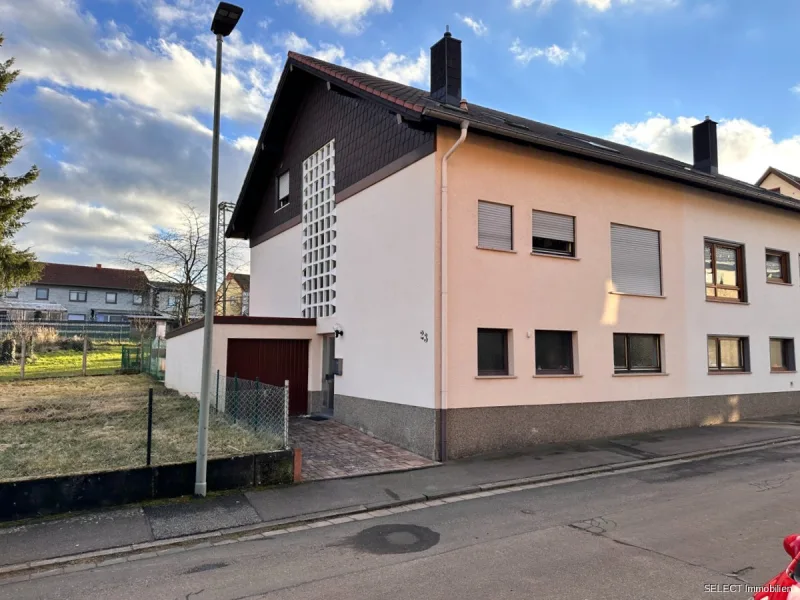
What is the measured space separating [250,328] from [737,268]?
13.6 metres

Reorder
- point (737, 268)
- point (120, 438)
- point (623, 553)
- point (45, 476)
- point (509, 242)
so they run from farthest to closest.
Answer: point (737, 268) → point (509, 242) → point (120, 438) → point (45, 476) → point (623, 553)

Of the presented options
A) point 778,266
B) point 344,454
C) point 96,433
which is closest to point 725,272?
point 778,266

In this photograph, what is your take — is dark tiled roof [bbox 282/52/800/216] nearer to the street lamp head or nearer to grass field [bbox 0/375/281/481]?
the street lamp head

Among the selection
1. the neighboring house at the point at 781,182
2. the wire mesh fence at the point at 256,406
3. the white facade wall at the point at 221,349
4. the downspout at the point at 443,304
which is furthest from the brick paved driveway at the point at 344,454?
the neighboring house at the point at 781,182

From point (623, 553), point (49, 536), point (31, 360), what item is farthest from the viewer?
point (31, 360)

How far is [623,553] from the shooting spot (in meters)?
5.15

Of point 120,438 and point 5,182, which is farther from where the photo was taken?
point 5,182

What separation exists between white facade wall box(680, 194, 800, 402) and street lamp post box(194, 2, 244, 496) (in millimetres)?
11156

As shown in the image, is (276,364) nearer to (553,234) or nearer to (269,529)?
(553,234)

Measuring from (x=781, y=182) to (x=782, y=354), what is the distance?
1705 cm

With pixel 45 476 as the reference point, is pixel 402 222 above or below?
above

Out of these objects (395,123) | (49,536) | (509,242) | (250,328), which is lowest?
(49,536)

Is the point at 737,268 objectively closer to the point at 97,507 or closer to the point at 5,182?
the point at 97,507

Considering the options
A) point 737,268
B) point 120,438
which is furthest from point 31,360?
point 737,268
